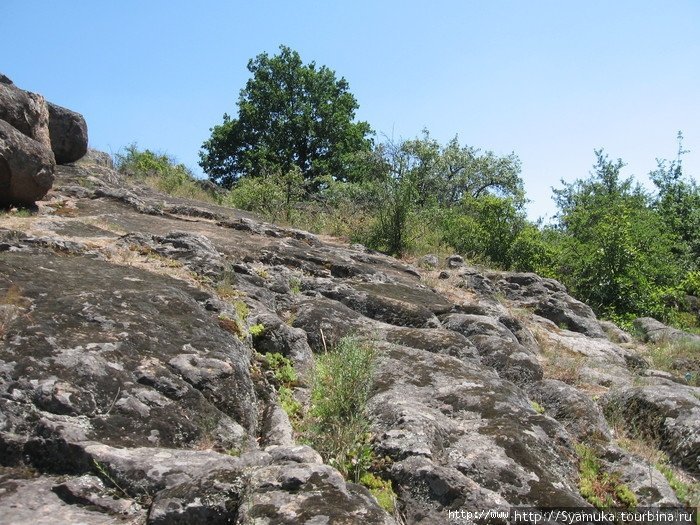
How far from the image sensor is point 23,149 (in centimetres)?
798

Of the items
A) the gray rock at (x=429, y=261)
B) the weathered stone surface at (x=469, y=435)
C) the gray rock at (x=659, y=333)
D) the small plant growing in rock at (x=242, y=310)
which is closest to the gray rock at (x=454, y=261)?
the gray rock at (x=429, y=261)

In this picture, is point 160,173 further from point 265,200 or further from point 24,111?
point 24,111

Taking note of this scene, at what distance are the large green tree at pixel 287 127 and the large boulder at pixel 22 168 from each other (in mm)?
25335

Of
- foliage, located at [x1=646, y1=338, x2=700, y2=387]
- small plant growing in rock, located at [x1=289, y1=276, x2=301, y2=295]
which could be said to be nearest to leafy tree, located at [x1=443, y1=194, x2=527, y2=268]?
foliage, located at [x1=646, y1=338, x2=700, y2=387]

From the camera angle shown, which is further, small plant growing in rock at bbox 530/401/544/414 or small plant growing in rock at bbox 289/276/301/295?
small plant growing in rock at bbox 289/276/301/295

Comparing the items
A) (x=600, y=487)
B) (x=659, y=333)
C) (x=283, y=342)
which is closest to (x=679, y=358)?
(x=659, y=333)

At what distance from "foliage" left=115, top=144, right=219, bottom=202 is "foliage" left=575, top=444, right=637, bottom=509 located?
12888 mm

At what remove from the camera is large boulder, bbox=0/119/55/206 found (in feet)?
25.6

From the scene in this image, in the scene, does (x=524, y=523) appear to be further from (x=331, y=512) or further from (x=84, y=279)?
(x=84, y=279)

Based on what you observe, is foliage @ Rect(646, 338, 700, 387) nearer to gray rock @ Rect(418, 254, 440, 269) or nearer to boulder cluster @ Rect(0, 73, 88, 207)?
gray rock @ Rect(418, 254, 440, 269)

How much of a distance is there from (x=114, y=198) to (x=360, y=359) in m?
7.63

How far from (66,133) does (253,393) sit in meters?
10.7

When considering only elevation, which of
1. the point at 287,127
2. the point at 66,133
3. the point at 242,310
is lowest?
the point at 242,310

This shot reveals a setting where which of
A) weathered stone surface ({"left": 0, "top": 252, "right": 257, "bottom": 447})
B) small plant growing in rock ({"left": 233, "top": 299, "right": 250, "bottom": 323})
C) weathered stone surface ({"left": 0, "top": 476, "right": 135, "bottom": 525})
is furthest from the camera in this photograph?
small plant growing in rock ({"left": 233, "top": 299, "right": 250, "bottom": 323})
